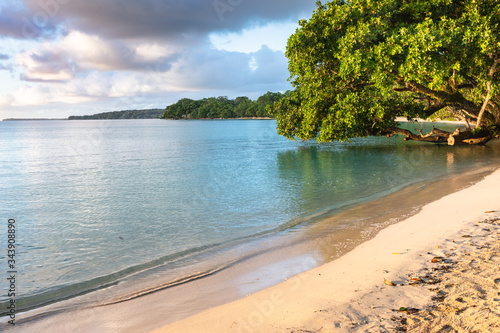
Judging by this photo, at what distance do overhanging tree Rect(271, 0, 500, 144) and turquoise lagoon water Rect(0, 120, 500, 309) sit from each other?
3.44m

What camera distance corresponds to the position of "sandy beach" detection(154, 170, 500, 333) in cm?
442

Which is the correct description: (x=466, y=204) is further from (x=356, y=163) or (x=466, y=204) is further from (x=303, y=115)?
(x=303, y=115)

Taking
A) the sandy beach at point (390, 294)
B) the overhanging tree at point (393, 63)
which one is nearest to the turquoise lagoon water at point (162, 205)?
the sandy beach at point (390, 294)

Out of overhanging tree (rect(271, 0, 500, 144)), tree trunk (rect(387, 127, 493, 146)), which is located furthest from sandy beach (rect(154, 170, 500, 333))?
tree trunk (rect(387, 127, 493, 146))

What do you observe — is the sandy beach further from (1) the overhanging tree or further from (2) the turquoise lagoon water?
(1) the overhanging tree

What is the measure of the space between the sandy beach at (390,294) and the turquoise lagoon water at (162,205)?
2731 millimetres

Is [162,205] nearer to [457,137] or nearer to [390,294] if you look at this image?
[390,294]

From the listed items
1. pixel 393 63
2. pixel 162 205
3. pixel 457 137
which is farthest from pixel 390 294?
pixel 457 137

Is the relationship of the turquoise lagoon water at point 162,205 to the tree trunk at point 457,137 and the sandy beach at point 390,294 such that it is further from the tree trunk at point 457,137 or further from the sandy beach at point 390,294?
the sandy beach at point 390,294

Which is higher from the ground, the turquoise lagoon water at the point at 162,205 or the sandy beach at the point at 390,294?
the sandy beach at the point at 390,294

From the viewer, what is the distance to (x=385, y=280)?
5.74m

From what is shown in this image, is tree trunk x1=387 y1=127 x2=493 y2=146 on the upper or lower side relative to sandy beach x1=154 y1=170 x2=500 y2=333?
upper

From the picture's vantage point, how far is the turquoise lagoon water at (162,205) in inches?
336

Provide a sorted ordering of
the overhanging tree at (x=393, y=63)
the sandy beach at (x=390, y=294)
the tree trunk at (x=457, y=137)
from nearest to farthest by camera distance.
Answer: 1. the sandy beach at (x=390, y=294)
2. the overhanging tree at (x=393, y=63)
3. the tree trunk at (x=457, y=137)
